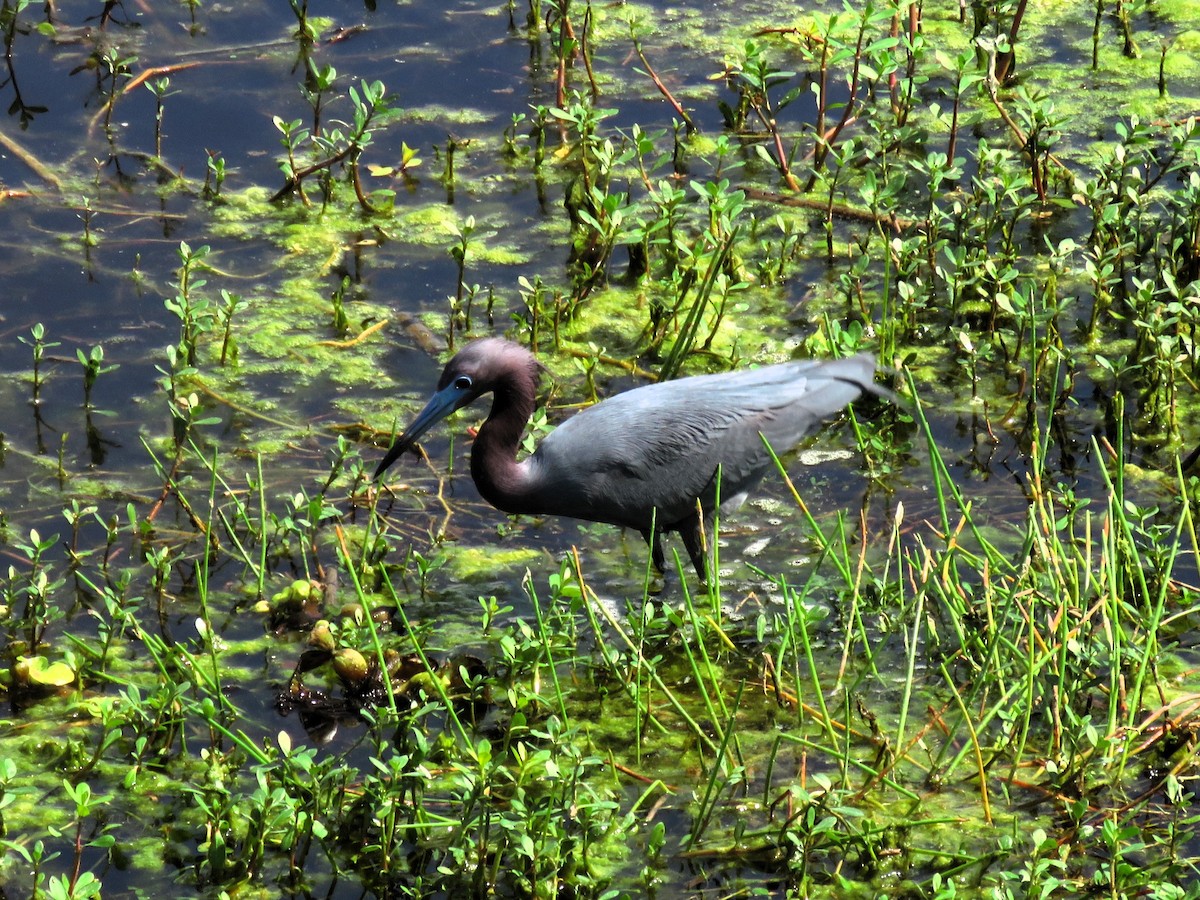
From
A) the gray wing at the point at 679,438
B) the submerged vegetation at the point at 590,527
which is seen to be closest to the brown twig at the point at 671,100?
the submerged vegetation at the point at 590,527

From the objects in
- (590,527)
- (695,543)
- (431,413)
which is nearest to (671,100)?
(590,527)

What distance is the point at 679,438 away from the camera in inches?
187

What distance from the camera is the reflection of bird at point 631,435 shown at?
468cm

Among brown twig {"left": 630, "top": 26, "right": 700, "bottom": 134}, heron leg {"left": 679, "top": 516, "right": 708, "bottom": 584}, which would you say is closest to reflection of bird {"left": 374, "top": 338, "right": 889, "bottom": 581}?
heron leg {"left": 679, "top": 516, "right": 708, "bottom": 584}

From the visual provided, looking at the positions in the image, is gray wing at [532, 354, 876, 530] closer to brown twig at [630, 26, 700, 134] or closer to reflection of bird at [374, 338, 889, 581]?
reflection of bird at [374, 338, 889, 581]

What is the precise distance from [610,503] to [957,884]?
159 cm

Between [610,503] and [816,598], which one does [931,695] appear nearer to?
[816,598]

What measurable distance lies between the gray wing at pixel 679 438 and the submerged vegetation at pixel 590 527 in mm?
273

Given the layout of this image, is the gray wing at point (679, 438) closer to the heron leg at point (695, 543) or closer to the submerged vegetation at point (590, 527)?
the heron leg at point (695, 543)

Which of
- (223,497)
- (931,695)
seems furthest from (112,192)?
(931,695)

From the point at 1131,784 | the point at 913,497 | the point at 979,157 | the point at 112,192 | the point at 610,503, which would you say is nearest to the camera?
the point at 1131,784

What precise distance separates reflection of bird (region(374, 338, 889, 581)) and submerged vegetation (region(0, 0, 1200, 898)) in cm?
A: 27

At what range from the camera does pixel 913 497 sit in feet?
16.8

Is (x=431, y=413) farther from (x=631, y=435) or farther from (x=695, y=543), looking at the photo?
(x=695, y=543)
